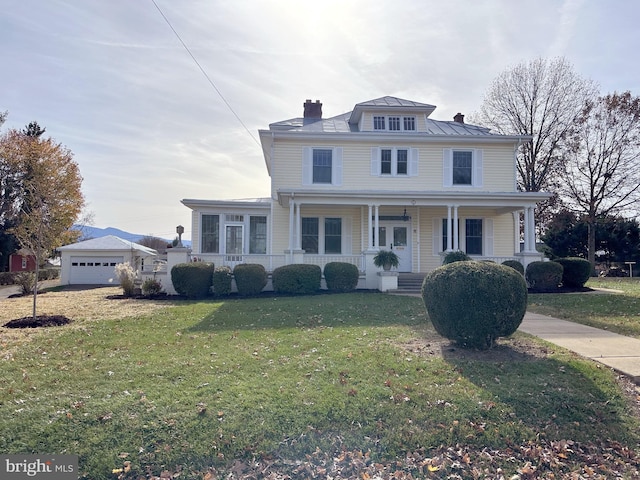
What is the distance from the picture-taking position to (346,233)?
17703 millimetres

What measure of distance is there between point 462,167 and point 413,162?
7.14 feet

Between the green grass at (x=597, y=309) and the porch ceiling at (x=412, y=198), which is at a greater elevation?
the porch ceiling at (x=412, y=198)

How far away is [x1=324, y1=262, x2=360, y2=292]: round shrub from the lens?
1456cm

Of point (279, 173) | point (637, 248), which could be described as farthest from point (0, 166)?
point (637, 248)

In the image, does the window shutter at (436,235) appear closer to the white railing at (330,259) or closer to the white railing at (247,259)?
the white railing at (330,259)

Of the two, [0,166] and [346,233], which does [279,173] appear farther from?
[0,166]

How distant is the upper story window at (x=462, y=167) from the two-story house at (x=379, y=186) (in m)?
0.04

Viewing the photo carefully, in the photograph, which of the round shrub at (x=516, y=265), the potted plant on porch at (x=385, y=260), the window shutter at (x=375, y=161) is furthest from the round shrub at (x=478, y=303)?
the window shutter at (x=375, y=161)

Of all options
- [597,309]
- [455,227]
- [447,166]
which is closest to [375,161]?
[447,166]

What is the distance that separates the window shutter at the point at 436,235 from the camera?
17.8 meters

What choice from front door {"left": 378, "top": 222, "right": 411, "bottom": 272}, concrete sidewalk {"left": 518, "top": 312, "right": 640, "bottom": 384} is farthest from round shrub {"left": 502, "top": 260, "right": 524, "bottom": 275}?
concrete sidewalk {"left": 518, "top": 312, "right": 640, "bottom": 384}

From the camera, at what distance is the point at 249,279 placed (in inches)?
560

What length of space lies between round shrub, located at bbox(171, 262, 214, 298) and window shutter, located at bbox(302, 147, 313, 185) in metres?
5.75

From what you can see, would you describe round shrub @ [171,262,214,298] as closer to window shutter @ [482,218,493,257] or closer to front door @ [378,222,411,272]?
front door @ [378,222,411,272]
